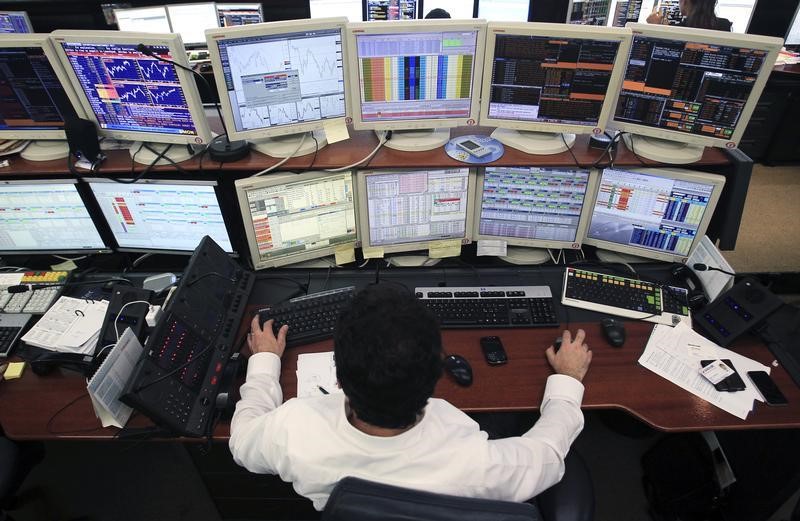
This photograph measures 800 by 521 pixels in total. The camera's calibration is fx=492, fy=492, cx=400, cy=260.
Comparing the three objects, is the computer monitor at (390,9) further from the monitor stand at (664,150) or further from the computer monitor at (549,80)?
the monitor stand at (664,150)

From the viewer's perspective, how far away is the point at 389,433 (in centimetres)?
106

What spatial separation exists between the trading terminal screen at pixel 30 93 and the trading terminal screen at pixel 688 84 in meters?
1.97

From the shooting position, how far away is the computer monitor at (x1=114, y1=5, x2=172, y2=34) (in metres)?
4.36

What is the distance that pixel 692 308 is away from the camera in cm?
188

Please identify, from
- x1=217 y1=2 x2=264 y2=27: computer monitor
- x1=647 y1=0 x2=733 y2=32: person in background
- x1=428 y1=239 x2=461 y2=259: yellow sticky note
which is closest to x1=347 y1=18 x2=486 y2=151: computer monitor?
x1=428 y1=239 x2=461 y2=259: yellow sticky note

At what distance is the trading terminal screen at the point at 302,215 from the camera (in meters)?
1.80

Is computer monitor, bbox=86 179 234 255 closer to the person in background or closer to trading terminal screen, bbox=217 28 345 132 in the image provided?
trading terminal screen, bbox=217 28 345 132

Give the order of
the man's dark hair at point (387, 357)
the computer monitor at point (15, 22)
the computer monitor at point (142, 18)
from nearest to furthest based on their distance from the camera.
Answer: the man's dark hair at point (387, 357)
the computer monitor at point (15, 22)
the computer monitor at point (142, 18)

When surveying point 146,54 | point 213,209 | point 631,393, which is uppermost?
point 146,54

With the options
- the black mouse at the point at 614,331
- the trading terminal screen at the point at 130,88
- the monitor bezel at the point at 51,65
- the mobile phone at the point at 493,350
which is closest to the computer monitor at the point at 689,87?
the black mouse at the point at 614,331

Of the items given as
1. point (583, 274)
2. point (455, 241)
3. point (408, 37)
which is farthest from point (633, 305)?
point (408, 37)

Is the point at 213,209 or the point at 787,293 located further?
the point at 787,293

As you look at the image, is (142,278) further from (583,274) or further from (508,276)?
(583,274)

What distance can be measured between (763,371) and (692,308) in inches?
12.5
